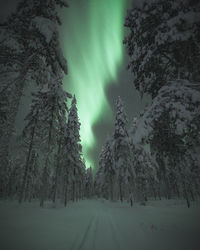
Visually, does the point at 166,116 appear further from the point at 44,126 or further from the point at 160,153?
the point at 44,126

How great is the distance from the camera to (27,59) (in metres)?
9.32

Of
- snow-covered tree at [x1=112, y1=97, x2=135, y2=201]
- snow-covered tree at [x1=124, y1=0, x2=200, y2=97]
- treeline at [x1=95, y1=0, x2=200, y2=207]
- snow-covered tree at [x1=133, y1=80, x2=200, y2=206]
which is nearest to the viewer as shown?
snow-covered tree at [x1=124, y1=0, x2=200, y2=97]

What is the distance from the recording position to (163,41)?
4918 mm

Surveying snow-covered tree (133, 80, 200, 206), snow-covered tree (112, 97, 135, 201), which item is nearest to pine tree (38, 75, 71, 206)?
snow-covered tree (112, 97, 135, 201)

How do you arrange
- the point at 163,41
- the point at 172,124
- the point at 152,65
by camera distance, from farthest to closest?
the point at 152,65 < the point at 172,124 < the point at 163,41

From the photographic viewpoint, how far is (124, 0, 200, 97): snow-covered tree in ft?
14.4

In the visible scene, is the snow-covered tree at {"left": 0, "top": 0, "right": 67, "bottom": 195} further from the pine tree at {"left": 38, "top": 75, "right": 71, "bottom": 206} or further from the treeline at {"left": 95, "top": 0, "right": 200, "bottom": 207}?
the pine tree at {"left": 38, "top": 75, "right": 71, "bottom": 206}

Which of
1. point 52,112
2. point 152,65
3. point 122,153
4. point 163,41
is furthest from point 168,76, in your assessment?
point 122,153

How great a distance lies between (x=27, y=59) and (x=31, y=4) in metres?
3.65

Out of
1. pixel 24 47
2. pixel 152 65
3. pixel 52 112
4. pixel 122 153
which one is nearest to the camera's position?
pixel 152 65

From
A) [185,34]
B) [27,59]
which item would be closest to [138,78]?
[185,34]

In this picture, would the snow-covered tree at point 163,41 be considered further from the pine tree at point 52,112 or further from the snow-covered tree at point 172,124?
the pine tree at point 52,112

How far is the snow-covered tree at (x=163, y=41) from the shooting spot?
173 inches

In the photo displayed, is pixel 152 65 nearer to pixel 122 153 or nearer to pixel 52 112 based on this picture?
pixel 52 112
